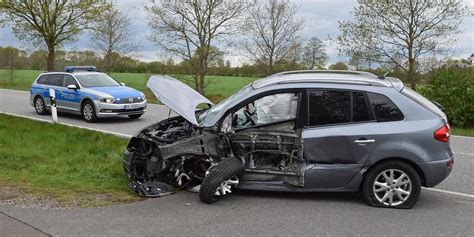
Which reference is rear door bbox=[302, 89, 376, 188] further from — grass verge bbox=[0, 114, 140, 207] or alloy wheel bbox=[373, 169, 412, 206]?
grass verge bbox=[0, 114, 140, 207]

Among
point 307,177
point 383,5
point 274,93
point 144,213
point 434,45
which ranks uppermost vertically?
point 383,5

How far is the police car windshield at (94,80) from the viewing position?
13.9 meters

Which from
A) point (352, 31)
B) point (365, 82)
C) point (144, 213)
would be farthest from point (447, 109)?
point (144, 213)

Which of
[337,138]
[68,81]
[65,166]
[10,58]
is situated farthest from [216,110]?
[10,58]

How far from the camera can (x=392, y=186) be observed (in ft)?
17.0

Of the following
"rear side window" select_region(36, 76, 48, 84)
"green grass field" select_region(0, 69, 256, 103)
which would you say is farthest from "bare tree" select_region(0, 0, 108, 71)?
"rear side window" select_region(36, 76, 48, 84)

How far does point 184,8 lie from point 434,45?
13.5m

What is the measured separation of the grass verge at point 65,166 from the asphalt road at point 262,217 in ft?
1.70

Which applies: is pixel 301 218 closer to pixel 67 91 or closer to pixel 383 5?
pixel 67 91

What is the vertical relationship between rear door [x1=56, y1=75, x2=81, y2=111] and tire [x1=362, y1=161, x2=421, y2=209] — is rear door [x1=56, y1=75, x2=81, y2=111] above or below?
above

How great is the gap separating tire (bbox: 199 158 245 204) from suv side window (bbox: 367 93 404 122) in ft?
5.88

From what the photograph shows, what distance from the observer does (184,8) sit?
81.5ft

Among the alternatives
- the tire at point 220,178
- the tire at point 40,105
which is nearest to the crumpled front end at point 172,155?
A: the tire at point 220,178

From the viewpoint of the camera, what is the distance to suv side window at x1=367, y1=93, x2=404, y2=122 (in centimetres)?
529
